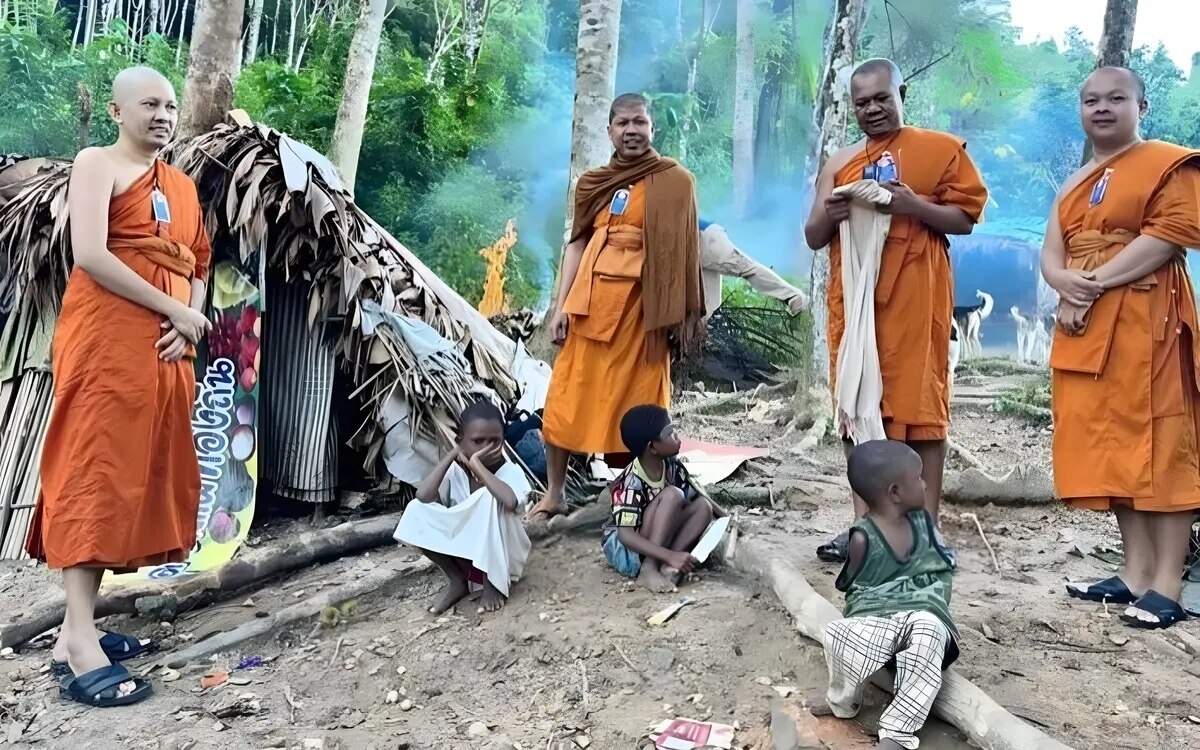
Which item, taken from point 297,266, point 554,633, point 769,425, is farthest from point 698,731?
point 769,425

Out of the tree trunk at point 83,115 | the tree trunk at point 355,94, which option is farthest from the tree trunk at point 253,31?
the tree trunk at point 83,115

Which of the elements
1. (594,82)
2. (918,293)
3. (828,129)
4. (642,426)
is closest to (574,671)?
(642,426)

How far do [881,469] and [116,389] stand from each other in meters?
2.32

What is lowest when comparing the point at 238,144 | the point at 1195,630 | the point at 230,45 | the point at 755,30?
the point at 1195,630

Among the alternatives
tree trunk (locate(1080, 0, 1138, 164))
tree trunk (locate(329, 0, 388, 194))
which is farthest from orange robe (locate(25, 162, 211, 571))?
tree trunk (locate(1080, 0, 1138, 164))

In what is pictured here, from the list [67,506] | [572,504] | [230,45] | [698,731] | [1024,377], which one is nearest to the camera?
[698,731]

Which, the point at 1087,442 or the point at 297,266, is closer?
the point at 1087,442

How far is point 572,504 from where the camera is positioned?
4273mm

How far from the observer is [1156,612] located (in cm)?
295

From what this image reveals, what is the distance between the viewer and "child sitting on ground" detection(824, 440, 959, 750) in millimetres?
2129

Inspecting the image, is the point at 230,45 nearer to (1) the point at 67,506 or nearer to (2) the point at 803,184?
(1) the point at 67,506

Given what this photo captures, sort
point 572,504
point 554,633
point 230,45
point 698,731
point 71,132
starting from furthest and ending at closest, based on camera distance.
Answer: point 71,132 < point 230,45 < point 572,504 < point 554,633 < point 698,731

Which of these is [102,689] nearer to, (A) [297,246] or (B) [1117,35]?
(A) [297,246]

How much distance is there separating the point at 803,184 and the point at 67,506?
8.84 m
